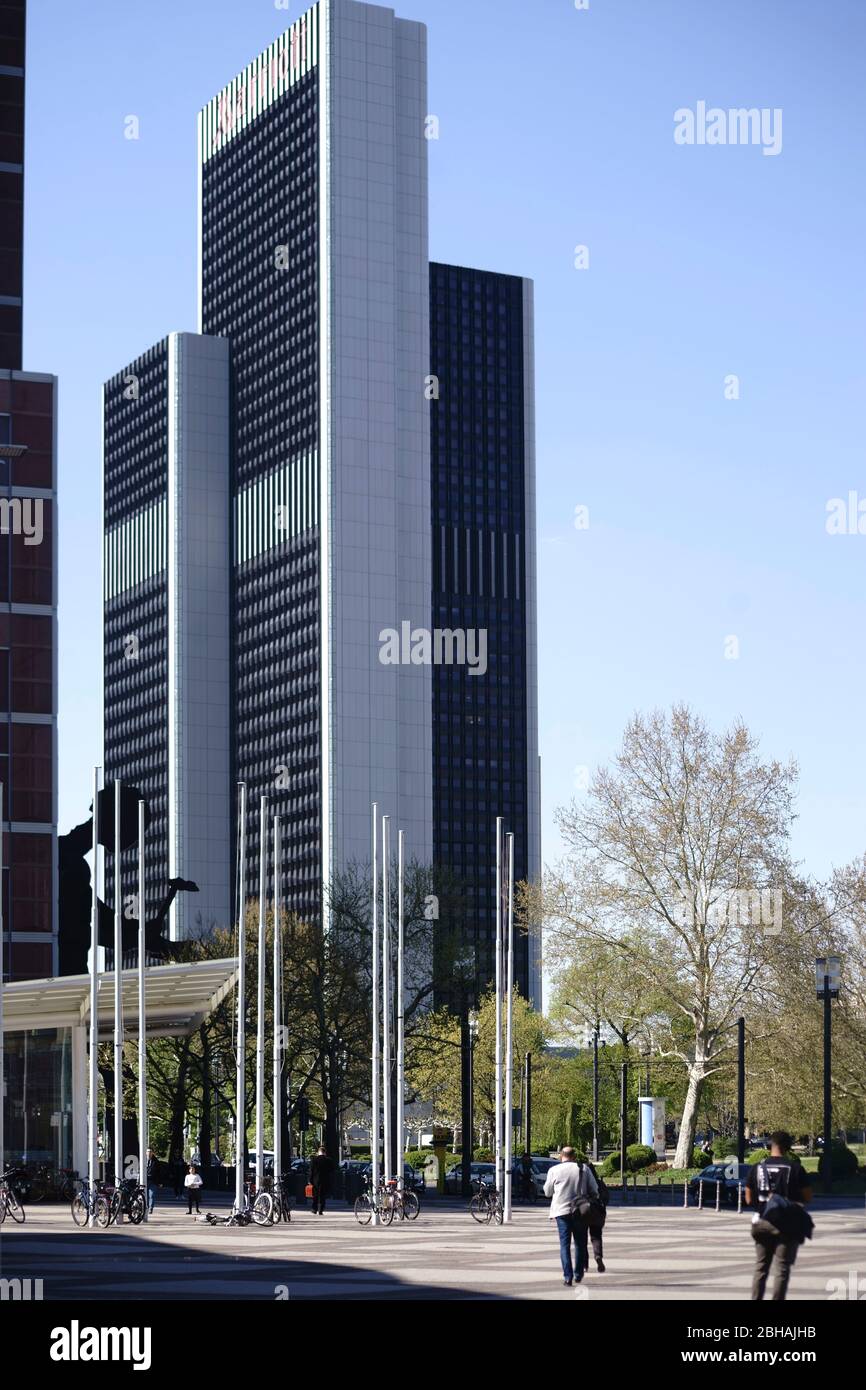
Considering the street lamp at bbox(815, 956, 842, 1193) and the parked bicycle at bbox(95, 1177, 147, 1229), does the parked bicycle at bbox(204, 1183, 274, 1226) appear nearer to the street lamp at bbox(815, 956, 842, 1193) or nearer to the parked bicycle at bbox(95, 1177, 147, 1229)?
the parked bicycle at bbox(95, 1177, 147, 1229)

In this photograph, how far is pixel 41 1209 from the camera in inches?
2434

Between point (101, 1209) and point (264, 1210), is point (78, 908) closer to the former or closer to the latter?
point (101, 1209)

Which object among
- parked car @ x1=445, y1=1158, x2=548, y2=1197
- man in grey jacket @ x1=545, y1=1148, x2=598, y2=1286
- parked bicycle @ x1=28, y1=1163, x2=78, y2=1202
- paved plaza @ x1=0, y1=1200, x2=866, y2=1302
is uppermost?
man in grey jacket @ x1=545, y1=1148, x2=598, y2=1286

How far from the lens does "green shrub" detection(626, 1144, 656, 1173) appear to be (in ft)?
284

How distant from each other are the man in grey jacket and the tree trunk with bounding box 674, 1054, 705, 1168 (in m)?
49.6

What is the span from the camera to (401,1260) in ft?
111

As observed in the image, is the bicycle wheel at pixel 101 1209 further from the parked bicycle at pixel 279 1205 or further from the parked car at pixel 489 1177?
the parked car at pixel 489 1177

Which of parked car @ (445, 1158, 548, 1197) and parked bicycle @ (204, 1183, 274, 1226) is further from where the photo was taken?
parked car @ (445, 1158, 548, 1197)

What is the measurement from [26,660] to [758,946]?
27862 mm

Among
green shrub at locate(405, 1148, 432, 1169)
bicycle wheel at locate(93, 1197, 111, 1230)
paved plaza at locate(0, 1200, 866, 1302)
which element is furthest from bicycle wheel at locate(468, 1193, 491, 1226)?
green shrub at locate(405, 1148, 432, 1169)

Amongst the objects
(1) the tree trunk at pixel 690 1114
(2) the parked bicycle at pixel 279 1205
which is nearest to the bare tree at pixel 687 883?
(1) the tree trunk at pixel 690 1114

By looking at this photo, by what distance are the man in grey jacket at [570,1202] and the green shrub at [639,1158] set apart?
58.8m
